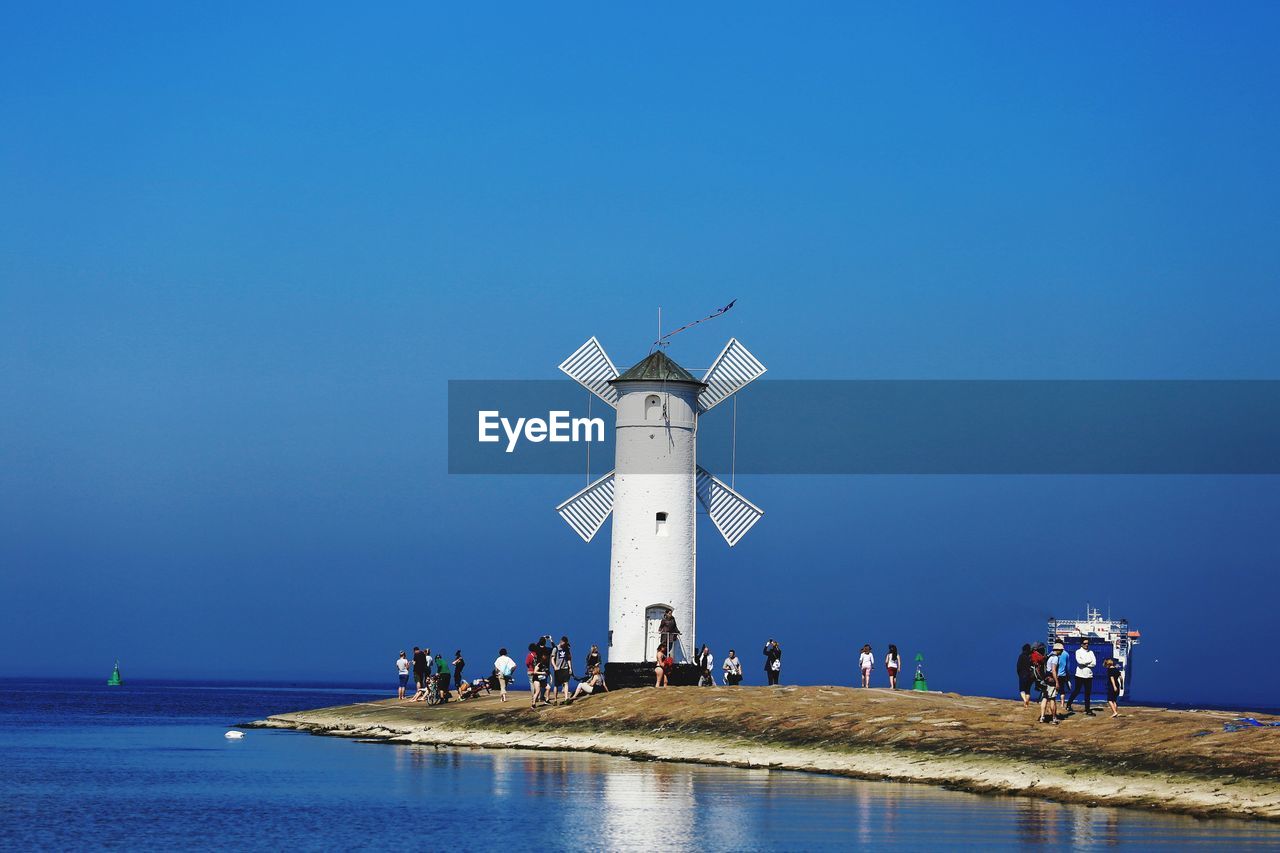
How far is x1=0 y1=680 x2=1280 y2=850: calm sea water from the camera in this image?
79.0 ft

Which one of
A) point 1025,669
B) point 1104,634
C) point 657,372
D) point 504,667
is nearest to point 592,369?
point 657,372

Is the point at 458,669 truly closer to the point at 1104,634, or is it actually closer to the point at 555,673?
the point at 555,673

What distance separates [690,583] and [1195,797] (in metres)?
21.8

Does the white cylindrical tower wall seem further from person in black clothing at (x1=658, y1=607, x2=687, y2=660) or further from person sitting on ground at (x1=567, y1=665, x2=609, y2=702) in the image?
person sitting on ground at (x1=567, y1=665, x2=609, y2=702)

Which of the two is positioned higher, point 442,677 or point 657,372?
point 657,372

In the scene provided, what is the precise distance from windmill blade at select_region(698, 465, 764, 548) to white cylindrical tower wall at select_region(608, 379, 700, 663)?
144cm

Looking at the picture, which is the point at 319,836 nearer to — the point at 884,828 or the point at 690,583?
the point at 884,828

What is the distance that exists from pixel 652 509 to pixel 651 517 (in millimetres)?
230

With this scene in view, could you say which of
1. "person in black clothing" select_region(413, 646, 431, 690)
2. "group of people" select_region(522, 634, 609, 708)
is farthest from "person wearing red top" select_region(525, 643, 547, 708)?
"person in black clothing" select_region(413, 646, 431, 690)

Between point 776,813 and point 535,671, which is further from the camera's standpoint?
point 535,671

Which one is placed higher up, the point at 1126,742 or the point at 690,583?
the point at 690,583

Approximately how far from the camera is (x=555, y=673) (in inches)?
1799

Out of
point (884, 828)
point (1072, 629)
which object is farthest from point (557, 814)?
point (1072, 629)

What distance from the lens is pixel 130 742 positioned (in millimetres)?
50406
